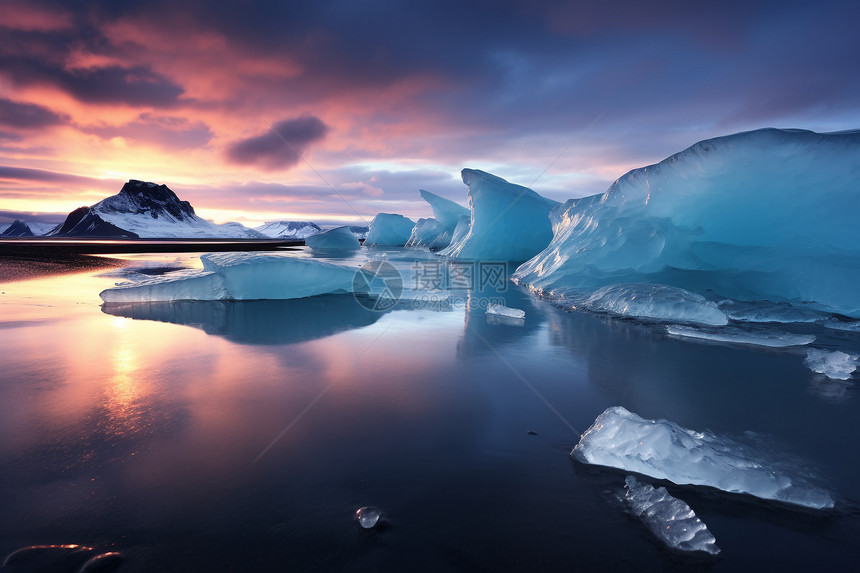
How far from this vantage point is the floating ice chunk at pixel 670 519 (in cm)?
167

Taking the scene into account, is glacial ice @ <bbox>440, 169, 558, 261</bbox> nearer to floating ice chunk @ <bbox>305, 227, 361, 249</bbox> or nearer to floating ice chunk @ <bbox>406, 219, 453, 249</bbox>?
floating ice chunk @ <bbox>406, 219, 453, 249</bbox>

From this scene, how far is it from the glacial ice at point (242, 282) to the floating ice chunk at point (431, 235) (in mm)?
28022

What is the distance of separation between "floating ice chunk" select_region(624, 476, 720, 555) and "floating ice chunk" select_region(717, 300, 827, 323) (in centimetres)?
632

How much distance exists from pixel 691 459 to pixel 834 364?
3.25 meters

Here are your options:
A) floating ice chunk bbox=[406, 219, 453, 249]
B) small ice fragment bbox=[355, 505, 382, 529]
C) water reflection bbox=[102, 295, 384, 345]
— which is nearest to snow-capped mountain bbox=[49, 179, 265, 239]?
floating ice chunk bbox=[406, 219, 453, 249]

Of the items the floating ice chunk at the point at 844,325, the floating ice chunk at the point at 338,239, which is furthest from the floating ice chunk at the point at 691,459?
the floating ice chunk at the point at 338,239

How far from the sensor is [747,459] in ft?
7.40

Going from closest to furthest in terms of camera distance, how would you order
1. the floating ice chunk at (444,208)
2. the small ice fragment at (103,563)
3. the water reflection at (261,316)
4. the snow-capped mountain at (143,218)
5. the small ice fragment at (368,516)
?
the small ice fragment at (103,563) → the small ice fragment at (368,516) → the water reflection at (261,316) → the floating ice chunk at (444,208) → the snow-capped mountain at (143,218)

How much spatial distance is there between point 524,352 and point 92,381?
14.0 feet

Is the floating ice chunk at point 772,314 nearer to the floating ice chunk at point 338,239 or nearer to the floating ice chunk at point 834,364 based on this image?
the floating ice chunk at point 834,364

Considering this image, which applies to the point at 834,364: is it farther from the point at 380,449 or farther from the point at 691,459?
the point at 380,449

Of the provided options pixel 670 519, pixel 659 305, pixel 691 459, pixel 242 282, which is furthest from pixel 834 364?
pixel 242 282

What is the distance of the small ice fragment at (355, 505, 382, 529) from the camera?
1759 millimetres

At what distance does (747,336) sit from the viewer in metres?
5.49
